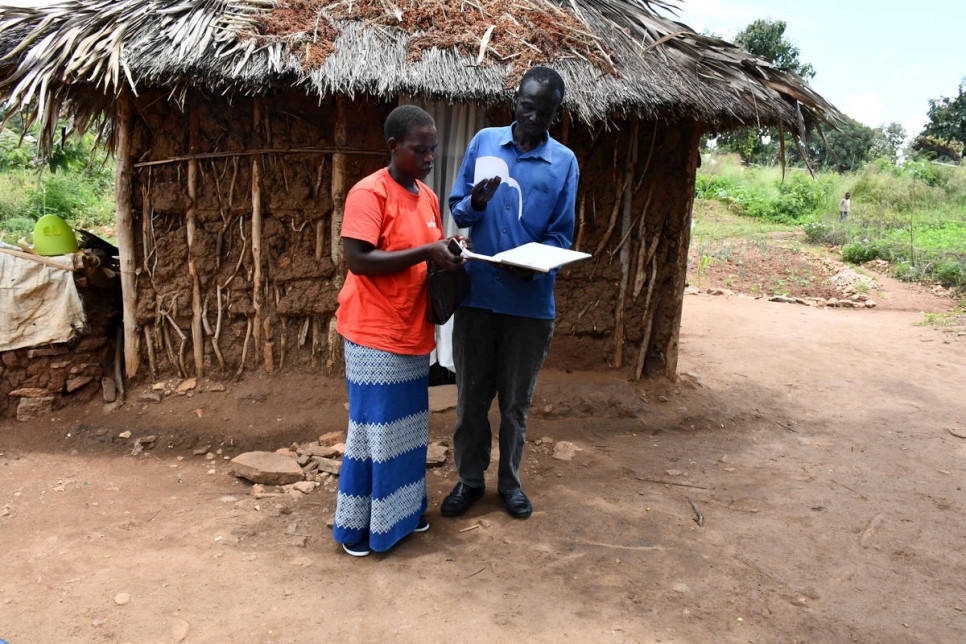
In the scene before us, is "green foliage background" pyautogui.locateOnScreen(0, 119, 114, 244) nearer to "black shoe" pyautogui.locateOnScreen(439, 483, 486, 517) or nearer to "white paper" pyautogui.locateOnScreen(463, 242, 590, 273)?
"black shoe" pyautogui.locateOnScreen(439, 483, 486, 517)

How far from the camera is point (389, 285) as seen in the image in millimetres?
2543

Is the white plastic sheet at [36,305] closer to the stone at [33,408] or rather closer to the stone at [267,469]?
the stone at [33,408]

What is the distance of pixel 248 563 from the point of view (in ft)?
9.19

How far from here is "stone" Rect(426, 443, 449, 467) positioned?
12.7 ft

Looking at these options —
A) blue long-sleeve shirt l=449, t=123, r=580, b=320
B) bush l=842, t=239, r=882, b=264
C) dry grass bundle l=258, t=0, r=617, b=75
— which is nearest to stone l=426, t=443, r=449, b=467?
blue long-sleeve shirt l=449, t=123, r=580, b=320

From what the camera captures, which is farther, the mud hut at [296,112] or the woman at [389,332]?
the mud hut at [296,112]

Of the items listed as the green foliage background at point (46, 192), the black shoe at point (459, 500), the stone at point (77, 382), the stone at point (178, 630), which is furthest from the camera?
the green foliage background at point (46, 192)

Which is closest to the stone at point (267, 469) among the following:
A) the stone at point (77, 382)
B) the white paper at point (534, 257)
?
the stone at point (77, 382)

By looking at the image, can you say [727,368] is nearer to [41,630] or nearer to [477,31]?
[477,31]

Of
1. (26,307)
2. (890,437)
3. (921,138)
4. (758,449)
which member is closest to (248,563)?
(26,307)

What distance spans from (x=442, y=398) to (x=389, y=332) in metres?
2.19

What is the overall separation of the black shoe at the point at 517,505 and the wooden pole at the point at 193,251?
2383 millimetres

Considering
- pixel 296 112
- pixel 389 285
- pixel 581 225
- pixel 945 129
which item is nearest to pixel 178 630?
pixel 389 285

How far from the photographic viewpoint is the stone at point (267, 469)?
11.9 feet
